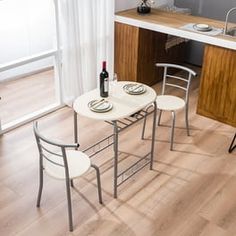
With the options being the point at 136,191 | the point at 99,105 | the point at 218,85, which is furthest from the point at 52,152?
the point at 218,85

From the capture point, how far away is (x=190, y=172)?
3143mm

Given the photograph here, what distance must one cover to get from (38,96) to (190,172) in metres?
2.09

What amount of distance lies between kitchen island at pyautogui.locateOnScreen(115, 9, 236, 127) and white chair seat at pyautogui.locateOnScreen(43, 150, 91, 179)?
5.90 ft

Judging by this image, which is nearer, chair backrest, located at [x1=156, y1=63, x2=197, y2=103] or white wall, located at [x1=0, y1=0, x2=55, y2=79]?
chair backrest, located at [x1=156, y1=63, x2=197, y2=103]

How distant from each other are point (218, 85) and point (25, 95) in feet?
7.23

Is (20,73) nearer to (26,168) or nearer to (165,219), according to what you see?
(26,168)

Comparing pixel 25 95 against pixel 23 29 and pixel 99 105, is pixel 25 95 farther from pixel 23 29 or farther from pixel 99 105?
pixel 99 105

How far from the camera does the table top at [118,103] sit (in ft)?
8.41

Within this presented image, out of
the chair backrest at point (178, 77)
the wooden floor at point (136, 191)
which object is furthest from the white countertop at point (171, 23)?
the wooden floor at point (136, 191)

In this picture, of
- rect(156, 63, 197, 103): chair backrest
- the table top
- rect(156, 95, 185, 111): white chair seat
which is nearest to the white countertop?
rect(156, 63, 197, 103): chair backrest

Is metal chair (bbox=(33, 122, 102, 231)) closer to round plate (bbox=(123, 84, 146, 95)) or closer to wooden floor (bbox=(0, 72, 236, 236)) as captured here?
wooden floor (bbox=(0, 72, 236, 236))

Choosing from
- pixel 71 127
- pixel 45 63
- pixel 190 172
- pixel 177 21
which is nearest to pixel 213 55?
pixel 177 21

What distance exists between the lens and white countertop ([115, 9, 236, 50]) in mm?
3506

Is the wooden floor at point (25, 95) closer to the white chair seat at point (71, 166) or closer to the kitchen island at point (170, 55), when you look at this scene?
the kitchen island at point (170, 55)
